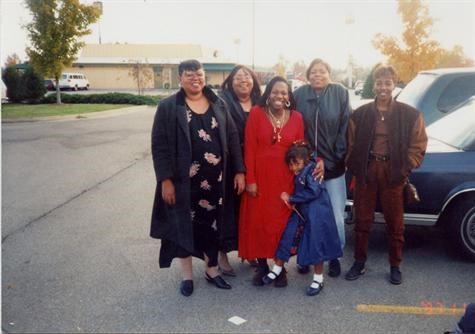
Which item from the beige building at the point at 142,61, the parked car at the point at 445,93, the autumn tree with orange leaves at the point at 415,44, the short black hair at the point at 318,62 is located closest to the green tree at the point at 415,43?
the autumn tree with orange leaves at the point at 415,44

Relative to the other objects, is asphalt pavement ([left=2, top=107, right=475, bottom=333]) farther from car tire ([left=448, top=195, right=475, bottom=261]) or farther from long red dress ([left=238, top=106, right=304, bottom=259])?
long red dress ([left=238, top=106, right=304, bottom=259])

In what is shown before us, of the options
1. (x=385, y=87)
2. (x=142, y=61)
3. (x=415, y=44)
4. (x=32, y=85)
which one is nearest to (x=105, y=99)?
(x=32, y=85)

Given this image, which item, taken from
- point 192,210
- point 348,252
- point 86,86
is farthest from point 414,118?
point 86,86

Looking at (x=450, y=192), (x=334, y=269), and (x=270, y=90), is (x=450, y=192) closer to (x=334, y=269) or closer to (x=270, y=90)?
(x=334, y=269)

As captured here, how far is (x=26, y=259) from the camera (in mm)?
4797

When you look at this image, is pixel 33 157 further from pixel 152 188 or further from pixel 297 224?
pixel 297 224

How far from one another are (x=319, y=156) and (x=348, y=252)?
53.7 inches

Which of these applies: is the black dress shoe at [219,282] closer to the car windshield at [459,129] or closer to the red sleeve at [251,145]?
the red sleeve at [251,145]

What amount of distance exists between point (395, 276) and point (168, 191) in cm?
216

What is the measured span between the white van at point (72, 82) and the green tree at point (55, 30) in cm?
1902

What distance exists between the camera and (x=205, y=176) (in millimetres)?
4008

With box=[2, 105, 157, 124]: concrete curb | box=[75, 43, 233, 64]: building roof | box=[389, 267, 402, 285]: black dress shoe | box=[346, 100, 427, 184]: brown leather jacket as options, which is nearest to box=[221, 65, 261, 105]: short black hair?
box=[346, 100, 427, 184]: brown leather jacket

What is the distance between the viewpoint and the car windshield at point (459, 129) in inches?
185

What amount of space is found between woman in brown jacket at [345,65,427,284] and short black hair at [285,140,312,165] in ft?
1.59
